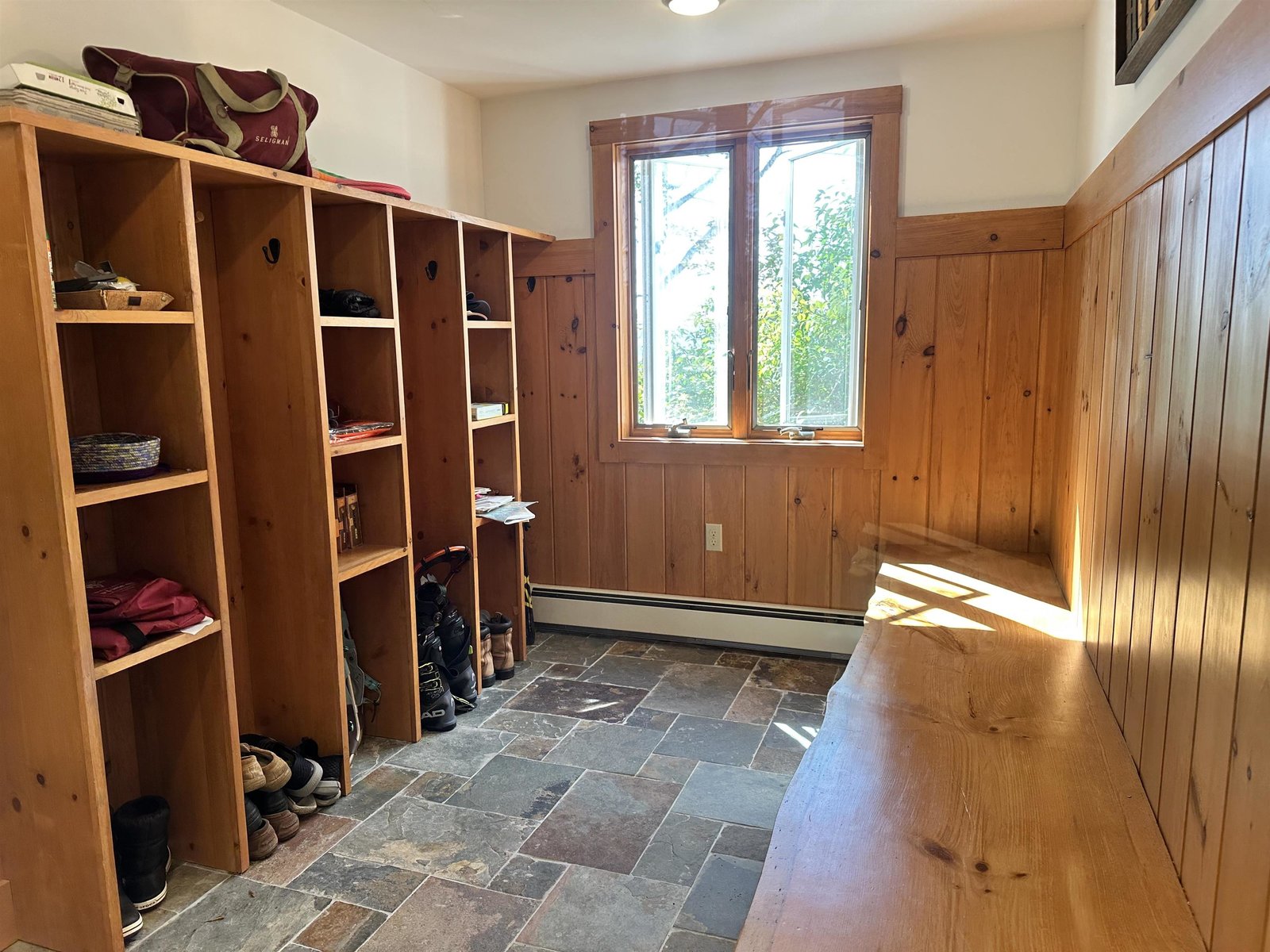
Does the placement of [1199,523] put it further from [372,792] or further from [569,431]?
[569,431]

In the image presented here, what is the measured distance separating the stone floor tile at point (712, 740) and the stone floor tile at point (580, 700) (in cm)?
23

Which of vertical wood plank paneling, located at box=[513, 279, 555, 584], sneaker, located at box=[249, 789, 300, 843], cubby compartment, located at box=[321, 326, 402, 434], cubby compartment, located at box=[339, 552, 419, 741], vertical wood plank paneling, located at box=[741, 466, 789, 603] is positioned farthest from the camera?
vertical wood plank paneling, located at box=[513, 279, 555, 584]

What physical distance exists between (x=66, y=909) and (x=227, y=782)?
387 millimetres

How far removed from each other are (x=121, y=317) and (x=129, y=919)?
1325mm

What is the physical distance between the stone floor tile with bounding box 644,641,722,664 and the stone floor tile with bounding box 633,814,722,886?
118cm

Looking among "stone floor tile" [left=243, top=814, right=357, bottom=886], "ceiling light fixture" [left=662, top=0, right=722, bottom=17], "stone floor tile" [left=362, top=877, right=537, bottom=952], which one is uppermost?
"ceiling light fixture" [left=662, top=0, right=722, bottom=17]

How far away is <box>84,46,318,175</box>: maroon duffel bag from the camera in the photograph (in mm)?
1890

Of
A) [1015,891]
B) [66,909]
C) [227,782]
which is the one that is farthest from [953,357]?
[66,909]

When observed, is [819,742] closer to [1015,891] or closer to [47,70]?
[1015,891]

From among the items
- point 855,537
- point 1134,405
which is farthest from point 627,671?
point 1134,405

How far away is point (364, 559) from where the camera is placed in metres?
2.52

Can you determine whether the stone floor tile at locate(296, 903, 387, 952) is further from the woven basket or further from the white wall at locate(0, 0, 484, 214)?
the white wall at locate(0, 0, 484, 214)

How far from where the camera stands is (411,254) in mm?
2928

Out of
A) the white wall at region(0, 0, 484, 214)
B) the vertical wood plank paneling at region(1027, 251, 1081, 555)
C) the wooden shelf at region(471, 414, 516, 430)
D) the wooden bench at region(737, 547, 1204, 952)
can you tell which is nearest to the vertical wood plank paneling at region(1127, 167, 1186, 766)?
the wooden bench at region(737, 547, 1204, 952)
